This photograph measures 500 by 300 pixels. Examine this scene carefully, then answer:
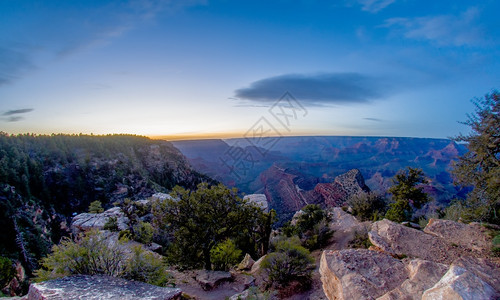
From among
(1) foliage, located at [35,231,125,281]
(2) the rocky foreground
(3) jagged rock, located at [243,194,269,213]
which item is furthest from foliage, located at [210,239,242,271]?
(2) the rocky foreground

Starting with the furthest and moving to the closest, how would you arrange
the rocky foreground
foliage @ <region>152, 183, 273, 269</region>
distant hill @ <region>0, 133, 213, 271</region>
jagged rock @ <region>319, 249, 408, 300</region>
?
distant hill @ <region>0, 133, 213, 271</region>, foliage @ <region>152, 183, 273, 269</region>, jagged rock @ <region>319, 249, 408, 300</region>, the rocky foreground

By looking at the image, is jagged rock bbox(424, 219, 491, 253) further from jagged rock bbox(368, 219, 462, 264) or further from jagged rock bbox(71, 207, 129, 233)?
jagged rock bbox(71, 207, 129, 233)

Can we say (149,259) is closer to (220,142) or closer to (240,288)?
(240,288)

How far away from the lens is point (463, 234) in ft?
31.4

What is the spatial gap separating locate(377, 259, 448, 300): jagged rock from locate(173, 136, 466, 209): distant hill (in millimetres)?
64710

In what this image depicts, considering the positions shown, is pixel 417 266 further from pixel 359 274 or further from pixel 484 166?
pixel 484 166

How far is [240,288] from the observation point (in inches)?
410

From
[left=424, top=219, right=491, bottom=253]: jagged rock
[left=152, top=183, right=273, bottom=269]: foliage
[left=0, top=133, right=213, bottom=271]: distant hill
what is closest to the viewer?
[left=424, top=219, right=491, bottom=253]: jagged rock

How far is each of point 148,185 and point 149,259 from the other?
135 ft

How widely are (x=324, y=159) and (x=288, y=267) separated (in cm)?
14296

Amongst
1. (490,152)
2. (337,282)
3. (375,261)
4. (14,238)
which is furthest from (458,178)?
(14,238)

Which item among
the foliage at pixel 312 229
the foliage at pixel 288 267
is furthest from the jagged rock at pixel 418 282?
the foliage at pixel 312 229

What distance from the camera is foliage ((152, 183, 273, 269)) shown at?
37.7ft

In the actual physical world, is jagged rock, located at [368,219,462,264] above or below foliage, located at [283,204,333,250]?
above
